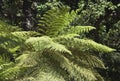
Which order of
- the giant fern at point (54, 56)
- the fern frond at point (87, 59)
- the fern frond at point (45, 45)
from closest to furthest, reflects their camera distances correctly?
the fern frond at point (45, 45)
the giant fern at point (54, 56)
the fern frond at point (87, 59)

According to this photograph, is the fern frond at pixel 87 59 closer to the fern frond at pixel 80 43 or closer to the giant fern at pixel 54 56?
the giant fern at pixel 54 56

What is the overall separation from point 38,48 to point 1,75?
2.63ft

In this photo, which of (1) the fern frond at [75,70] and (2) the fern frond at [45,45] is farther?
(1) the fern frond at [75,70]

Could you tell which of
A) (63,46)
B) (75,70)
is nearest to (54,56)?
(63,46)

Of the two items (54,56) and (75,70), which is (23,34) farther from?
(75,70)

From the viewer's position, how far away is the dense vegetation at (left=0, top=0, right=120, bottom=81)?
A: 5.62 m

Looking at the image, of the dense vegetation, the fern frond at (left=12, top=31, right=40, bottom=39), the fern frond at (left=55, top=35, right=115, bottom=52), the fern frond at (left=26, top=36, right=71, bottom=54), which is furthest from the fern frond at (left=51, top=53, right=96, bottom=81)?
the fern frond at (left=12, top=31, right=40, bottom=39)

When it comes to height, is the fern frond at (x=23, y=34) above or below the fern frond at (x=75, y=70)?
above

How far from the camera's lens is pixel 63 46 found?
5.64 metres

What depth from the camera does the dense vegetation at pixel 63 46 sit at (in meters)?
5.62

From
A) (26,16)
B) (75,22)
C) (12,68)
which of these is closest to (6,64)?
(12,68)

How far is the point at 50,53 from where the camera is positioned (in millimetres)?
5891

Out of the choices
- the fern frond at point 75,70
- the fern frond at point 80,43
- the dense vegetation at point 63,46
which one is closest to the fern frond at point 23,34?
the dense vegetation at point 63,46

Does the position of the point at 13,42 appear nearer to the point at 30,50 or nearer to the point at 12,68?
the point at 30,50
